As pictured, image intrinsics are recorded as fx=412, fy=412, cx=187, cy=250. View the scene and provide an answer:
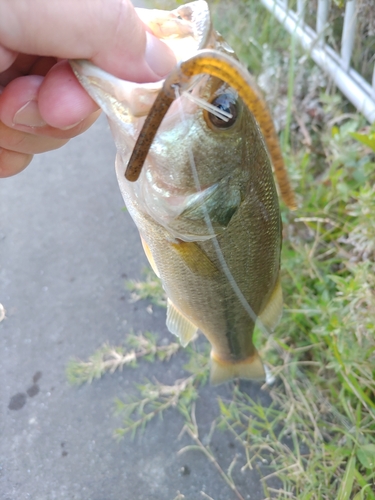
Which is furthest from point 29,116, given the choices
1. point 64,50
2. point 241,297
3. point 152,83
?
point 241,297

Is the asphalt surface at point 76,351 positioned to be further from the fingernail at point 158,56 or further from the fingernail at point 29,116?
the fingernail at point 158,56

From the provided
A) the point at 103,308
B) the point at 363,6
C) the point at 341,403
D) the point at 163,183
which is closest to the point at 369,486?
the point at 341,403

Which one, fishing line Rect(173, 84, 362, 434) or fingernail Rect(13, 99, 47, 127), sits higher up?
fingernail Rect(13, 99, 47, 127)

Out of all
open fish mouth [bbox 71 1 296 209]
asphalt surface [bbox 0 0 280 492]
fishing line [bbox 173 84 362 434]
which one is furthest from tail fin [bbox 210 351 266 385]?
open fish mouth [bbox 71 1 296 209]

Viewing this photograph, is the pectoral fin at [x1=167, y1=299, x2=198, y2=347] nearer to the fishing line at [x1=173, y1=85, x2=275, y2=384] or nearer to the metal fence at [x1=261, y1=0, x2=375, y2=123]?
the fishing line at [x1=173, y1=85, x2=275, y2=384]

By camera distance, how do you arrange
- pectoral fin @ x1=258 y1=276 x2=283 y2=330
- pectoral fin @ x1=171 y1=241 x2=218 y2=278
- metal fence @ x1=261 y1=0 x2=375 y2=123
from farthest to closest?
metal fence @ x1=261 y1=0 x2=375 y2=123
pectoral fin @ x1=258 y1=276 x2=283 y2=330
pectoral fin @ x1=171 y1=241 x2=218 y2=278

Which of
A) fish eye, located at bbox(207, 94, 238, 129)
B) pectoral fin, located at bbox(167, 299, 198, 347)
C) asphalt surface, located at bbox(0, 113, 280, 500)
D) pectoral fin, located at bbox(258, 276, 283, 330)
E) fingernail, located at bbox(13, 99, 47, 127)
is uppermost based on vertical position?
fish eye, located at bbox(207, 94, 238, 129)

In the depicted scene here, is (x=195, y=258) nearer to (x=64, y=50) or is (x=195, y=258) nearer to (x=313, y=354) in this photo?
(x=64, y=50)
